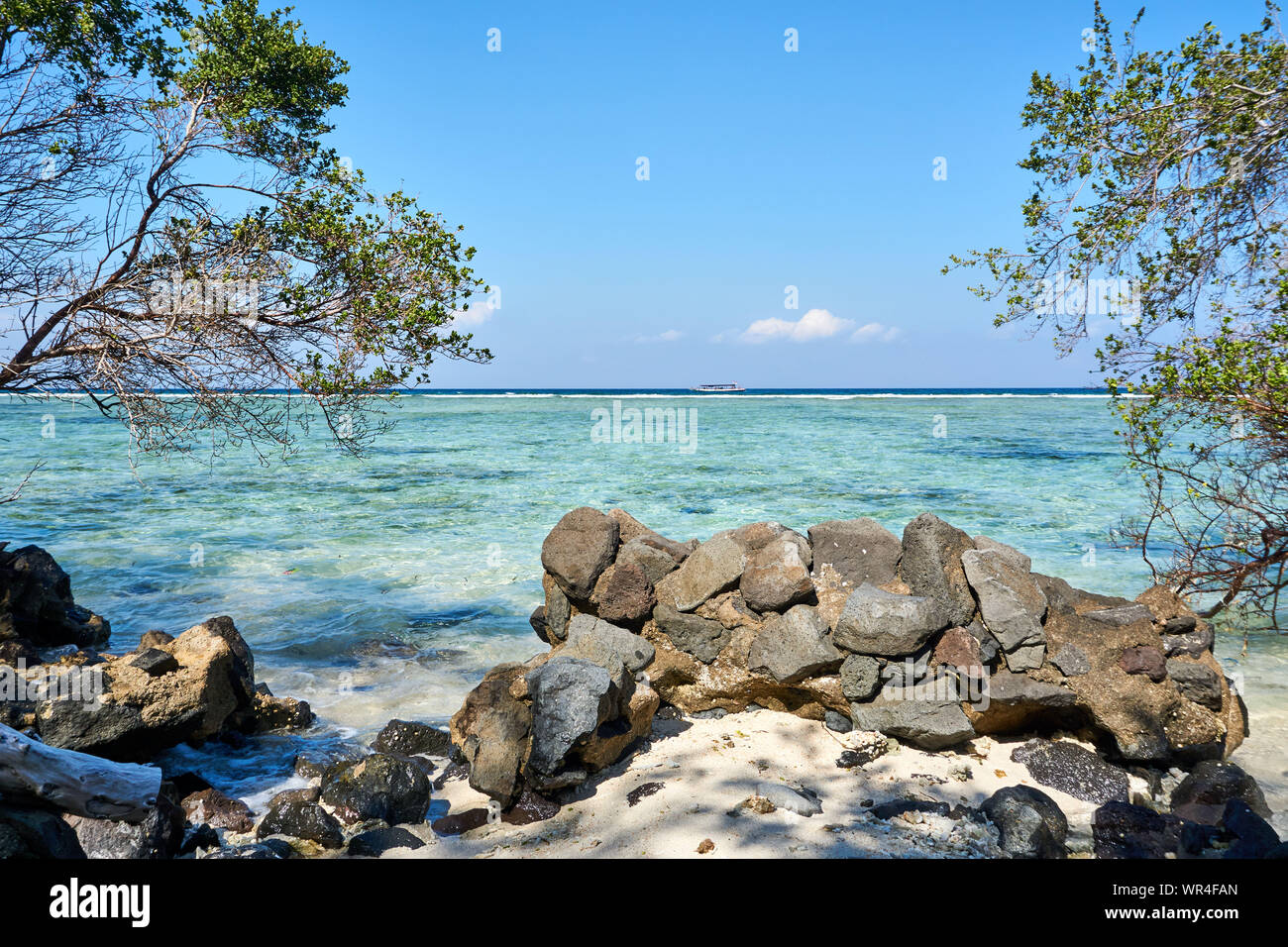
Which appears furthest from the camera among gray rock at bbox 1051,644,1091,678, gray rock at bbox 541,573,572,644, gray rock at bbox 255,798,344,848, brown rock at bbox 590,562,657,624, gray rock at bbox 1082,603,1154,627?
gray rock at bbox 541,573,572,644

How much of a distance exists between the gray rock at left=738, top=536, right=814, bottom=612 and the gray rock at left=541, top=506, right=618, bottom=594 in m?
1.55

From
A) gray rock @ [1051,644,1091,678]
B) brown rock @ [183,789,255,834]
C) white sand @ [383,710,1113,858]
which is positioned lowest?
brown rock @ [183,789,255,834]

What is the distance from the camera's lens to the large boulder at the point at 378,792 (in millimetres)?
5148

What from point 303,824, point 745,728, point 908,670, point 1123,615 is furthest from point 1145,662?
point 303,824

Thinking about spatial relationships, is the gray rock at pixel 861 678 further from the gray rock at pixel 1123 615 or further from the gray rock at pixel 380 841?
the gray rock at pixel 380 841

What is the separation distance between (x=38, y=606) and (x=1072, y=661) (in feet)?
35.1

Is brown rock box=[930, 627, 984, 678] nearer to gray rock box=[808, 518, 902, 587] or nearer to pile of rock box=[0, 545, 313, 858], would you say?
gray rock box=[808, 518, 902, 587]

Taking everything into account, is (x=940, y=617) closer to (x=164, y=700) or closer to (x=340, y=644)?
(x=164, y=700)

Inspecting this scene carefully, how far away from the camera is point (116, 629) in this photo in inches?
402

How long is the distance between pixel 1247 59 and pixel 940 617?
5.16m

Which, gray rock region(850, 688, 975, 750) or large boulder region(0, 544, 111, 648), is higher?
large boulder region(0, 544, 111, 648)

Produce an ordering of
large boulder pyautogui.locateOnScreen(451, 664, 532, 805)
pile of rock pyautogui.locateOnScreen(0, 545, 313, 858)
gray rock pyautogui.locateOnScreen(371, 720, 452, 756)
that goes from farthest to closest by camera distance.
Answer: gray rock pyautogui.locateOnScreen(371, 720, 452, 756) < large boulder pyautogui.locateOnScreen(451, 664, 532, 805) < pile of rock pyautogui.locateOnScreen(0, 545, 313, 858)

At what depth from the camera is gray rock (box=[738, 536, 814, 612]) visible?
702cm

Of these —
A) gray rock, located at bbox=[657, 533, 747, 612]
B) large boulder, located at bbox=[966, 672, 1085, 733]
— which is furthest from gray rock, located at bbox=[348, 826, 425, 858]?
large boulder, located at bbox=[966, 672, 1085, 733]
